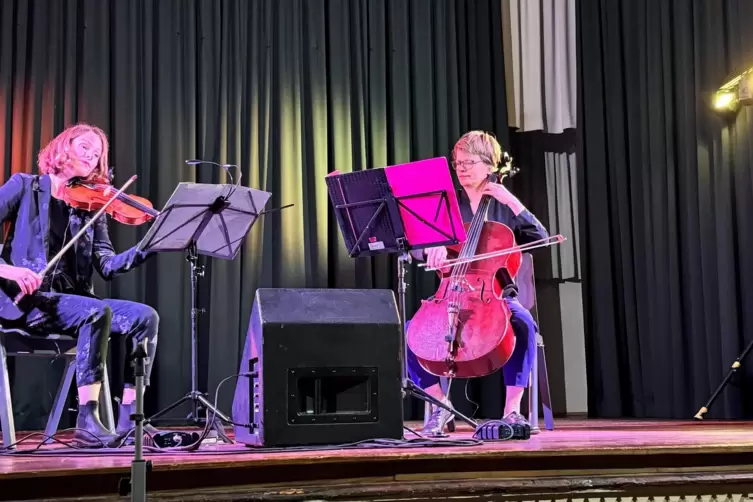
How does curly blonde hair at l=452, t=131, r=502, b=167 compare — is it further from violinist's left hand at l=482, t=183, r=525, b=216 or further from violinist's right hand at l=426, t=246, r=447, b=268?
violinist's right hand at l=426, t=246, r=447, b=268

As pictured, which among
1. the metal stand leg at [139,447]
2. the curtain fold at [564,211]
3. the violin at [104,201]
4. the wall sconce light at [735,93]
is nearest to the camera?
the metal stand leg at [139,447]

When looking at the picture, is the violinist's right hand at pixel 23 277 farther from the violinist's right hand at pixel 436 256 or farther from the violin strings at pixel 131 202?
the violinist's right hand at pixel 436 256

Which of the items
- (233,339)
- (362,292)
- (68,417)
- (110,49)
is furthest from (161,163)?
(362,292)

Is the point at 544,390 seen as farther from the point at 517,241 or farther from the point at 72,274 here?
the point at 72,274

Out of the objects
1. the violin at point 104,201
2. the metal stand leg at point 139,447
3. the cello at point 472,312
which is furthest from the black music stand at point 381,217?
the metal stand leg at point 139,447

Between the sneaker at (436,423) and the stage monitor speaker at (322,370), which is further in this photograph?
the sneaker at (436,423)

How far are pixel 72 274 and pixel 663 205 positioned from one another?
3.23 meters

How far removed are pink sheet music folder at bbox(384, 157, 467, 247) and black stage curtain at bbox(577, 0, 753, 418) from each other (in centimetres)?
226

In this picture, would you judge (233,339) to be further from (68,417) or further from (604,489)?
(604,489)

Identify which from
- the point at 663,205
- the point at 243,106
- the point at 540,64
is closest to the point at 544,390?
the point at 663,205

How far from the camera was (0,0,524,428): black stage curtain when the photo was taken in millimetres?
4391

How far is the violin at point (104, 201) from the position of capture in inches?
125

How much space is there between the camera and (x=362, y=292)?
2707 millimetres

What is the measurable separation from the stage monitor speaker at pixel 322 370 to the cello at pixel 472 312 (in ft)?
1.64
